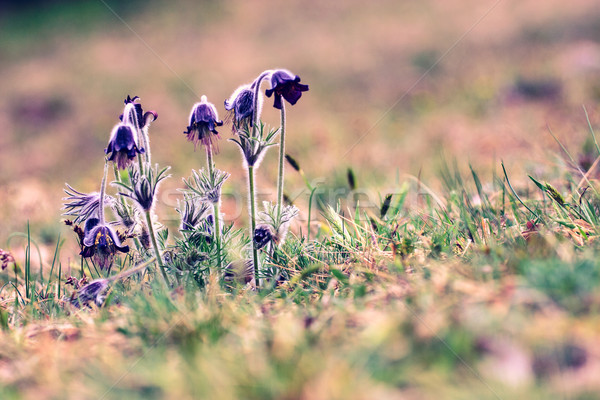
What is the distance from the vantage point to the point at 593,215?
2373 millimetres

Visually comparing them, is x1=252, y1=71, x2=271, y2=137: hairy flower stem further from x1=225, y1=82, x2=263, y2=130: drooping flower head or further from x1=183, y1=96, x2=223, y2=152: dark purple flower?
x1=183, y1=96, x2=223, y2=152: dark purple flower

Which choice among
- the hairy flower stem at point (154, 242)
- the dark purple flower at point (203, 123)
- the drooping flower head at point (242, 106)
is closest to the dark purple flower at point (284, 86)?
the drooping flower head at point (242, 106)

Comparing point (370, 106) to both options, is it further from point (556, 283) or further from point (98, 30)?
point (98, 30)

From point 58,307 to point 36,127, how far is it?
7722 millimetres

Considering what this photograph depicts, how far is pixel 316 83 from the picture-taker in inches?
384

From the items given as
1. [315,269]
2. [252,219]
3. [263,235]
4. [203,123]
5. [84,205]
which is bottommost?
[315,269]

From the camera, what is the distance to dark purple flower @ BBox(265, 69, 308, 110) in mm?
2535

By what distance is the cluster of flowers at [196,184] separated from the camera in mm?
2490

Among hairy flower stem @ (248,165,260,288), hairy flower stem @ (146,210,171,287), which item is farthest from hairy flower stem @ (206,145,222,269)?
hairy flower stem @ (146,210,171,287)

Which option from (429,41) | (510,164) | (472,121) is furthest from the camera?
(429,41)

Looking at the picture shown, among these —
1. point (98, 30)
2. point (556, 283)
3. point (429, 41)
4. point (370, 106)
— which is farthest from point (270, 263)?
point (98, 30)

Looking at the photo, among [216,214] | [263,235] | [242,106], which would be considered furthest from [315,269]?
[242,106]

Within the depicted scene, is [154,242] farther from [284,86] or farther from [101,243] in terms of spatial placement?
[284,86]

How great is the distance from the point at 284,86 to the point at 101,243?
1302 mm
